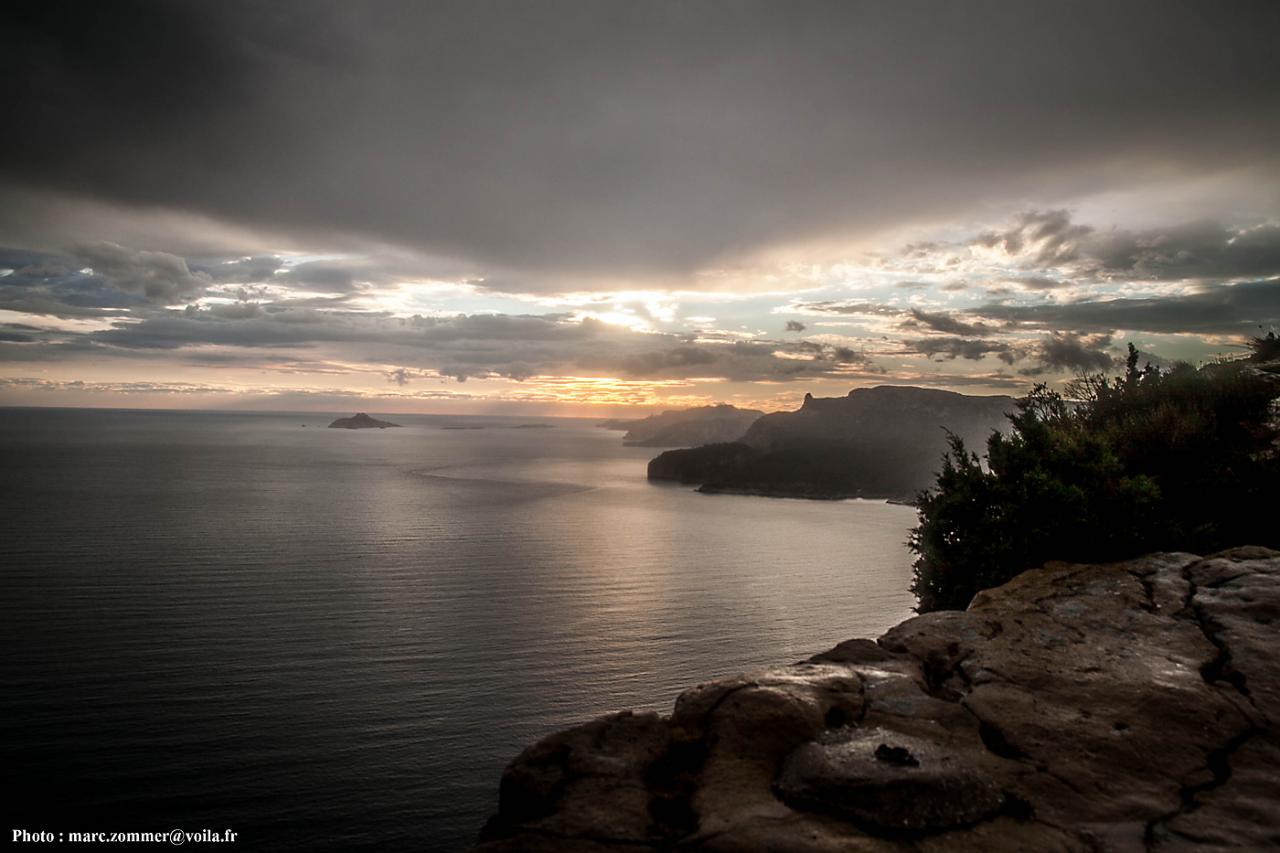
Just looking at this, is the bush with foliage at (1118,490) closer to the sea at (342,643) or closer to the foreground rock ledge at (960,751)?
the foreground rock ledge at (960,751)

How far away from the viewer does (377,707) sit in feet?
116

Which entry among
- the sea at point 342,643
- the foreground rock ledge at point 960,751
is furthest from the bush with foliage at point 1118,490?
the sea at point 342,643

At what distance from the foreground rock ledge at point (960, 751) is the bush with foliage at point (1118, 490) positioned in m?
7.00

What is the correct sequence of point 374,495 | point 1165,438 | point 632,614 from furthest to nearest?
point 374,495 → point 632,614 → point 1165,438

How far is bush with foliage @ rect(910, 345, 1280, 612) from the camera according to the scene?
2377cm

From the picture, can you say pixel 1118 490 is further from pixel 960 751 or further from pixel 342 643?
pixel 342 643

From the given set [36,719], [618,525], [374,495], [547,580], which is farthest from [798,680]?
[374,495]

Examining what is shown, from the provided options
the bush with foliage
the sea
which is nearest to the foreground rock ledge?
the bush with foliage

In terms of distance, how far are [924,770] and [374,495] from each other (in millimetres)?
140131

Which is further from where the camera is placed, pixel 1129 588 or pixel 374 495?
pixel 374 495

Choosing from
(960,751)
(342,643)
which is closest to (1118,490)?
(960,751)

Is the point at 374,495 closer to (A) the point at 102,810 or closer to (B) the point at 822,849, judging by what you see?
(A) the point at 102,810

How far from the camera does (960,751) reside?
11.7 metres

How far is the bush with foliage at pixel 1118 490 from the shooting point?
23.8 meters
